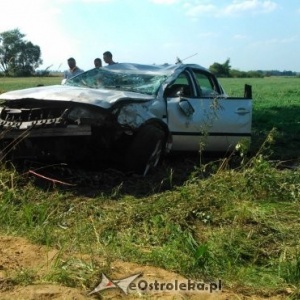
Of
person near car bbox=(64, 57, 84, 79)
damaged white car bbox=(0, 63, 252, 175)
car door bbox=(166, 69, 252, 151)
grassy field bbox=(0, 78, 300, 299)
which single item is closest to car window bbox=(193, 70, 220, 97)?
car door bbox=(166, 69, 252, 151)

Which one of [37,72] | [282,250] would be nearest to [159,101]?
[37,72]

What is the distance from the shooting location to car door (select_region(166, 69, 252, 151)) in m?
7.11

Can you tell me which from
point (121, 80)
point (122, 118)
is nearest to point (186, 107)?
point (121, 80)

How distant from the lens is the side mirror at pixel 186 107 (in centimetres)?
709

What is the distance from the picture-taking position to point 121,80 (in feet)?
24.3

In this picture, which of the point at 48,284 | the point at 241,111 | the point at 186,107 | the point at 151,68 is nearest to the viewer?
the point at 48,284

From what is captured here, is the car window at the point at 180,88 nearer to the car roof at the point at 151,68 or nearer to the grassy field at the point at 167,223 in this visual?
the car roof at the point at 151,68

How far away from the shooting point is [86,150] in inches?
243

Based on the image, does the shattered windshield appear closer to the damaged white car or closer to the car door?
the damaged white car

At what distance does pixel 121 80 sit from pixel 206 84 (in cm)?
170

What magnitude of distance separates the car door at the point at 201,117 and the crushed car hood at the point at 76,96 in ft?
2.22

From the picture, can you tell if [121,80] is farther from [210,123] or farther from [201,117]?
[210,123]

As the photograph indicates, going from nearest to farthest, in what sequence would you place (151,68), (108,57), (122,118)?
(122,118)
(151,68)
(108,57)

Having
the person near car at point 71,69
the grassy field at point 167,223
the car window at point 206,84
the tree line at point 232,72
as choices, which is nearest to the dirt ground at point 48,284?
the grassy field at point 167,223
